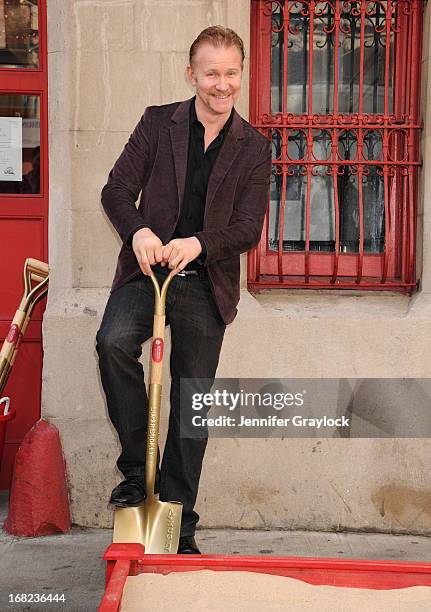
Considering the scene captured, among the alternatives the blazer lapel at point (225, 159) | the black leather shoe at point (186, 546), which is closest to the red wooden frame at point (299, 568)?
the black leather shoe at point (186, 546)

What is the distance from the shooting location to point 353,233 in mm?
4906

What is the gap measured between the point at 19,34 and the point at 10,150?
2.04ft

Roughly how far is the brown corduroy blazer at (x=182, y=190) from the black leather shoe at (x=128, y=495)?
0.77 metres

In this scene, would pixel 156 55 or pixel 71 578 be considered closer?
pixel 71 578

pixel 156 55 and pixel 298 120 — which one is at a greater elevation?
pixel 156 55

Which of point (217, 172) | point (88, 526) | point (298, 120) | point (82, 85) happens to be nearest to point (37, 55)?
point (82, 85)

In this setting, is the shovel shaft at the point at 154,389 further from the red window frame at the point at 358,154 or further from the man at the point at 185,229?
the red window frame at the point at 358,154

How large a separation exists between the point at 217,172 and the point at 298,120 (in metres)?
1.14

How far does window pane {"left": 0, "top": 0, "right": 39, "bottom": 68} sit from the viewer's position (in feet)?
16.7

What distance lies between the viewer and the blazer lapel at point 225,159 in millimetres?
3740

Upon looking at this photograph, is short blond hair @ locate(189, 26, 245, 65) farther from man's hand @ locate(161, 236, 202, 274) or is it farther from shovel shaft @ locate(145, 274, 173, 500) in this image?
shovel shaft @ locate(145, 274, 173, 500)

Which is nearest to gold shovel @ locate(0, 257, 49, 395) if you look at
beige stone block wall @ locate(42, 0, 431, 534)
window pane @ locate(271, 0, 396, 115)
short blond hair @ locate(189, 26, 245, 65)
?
beige stone block wall @ locate(42, 0, 431, 534)

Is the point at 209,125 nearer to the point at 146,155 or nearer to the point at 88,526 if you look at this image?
the point at 146,155

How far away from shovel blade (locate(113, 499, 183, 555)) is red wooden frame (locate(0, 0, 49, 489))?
1.73 meters
